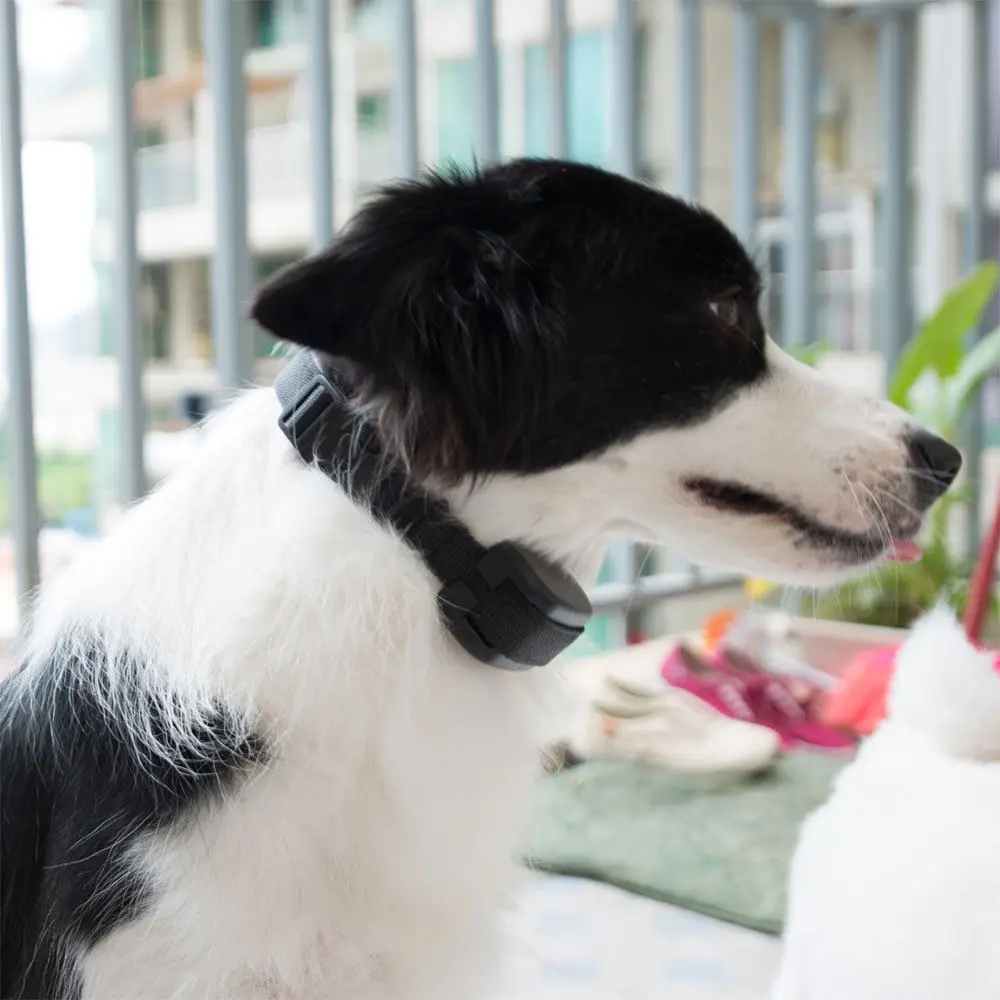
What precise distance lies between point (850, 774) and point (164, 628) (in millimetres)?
618

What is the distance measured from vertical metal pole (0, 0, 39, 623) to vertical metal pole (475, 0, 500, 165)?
0.67 metres


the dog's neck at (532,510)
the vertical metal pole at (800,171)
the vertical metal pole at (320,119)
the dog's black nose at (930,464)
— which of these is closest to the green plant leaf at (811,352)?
the vertical metal pole at (800,171)

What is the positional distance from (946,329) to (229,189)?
1.29 meters

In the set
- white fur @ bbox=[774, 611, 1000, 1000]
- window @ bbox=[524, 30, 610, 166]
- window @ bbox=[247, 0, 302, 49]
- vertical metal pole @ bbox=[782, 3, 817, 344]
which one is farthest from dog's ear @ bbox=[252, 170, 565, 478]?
window @ bbox=[247, 0, 302, 49]

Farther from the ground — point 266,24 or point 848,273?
point 266,24

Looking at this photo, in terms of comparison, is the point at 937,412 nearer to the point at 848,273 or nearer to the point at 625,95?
the point at 625,95

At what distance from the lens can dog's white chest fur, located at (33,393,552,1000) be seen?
70 cm

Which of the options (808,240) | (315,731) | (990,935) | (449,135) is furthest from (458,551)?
(449,135)

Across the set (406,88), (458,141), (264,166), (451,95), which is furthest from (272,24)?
(406,88)

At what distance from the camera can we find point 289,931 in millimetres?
712

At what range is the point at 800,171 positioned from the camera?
2229mm

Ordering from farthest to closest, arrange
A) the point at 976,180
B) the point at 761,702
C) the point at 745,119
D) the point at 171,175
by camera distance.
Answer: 1. the point at 171,175
2. the point at 976,180
3. the point at 745,119
4. the point at 761,702

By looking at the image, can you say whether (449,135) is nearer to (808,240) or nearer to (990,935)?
(808,240)

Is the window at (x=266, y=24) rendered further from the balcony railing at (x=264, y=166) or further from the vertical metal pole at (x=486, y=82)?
the vertical metal pole at (x=486, y=82)
